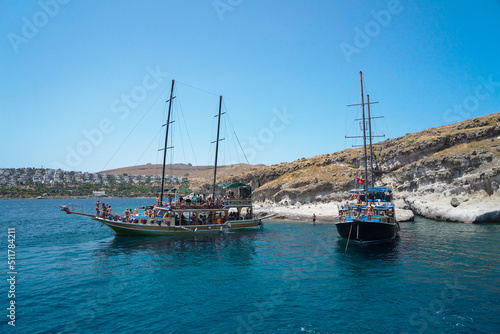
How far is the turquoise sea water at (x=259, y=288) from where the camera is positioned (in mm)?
12656

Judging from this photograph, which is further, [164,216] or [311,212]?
[311,212]

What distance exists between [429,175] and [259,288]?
4790 cm

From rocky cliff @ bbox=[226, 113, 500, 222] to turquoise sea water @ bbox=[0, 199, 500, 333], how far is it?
16.7 metres

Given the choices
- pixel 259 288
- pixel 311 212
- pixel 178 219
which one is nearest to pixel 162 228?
pixel 178 219

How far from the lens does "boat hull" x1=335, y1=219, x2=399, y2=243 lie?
27656 mm

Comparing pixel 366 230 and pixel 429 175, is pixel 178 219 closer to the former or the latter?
pixel 366 230

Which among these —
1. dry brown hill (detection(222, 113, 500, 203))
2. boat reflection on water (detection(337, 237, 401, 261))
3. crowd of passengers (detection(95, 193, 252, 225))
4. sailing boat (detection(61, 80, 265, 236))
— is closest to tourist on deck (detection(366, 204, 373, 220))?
boat reflection on water (detection(337, 237, 401, 261))

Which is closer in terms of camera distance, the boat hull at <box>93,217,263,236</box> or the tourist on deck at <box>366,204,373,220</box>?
the tourist on deck at <box>366,204,373,220</box>

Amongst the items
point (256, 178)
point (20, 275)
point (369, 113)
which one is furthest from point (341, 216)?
point (256, 178)

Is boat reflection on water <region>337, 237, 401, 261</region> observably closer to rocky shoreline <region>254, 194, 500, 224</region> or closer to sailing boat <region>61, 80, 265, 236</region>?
rocky shoreline <region>254, 194, 500, 224</region>

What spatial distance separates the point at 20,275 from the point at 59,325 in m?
10.5

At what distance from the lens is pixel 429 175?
51969mm

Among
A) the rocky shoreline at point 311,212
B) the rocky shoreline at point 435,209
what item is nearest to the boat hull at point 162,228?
the rocky shoreline at point 435,209

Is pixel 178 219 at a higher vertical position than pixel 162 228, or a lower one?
higher
